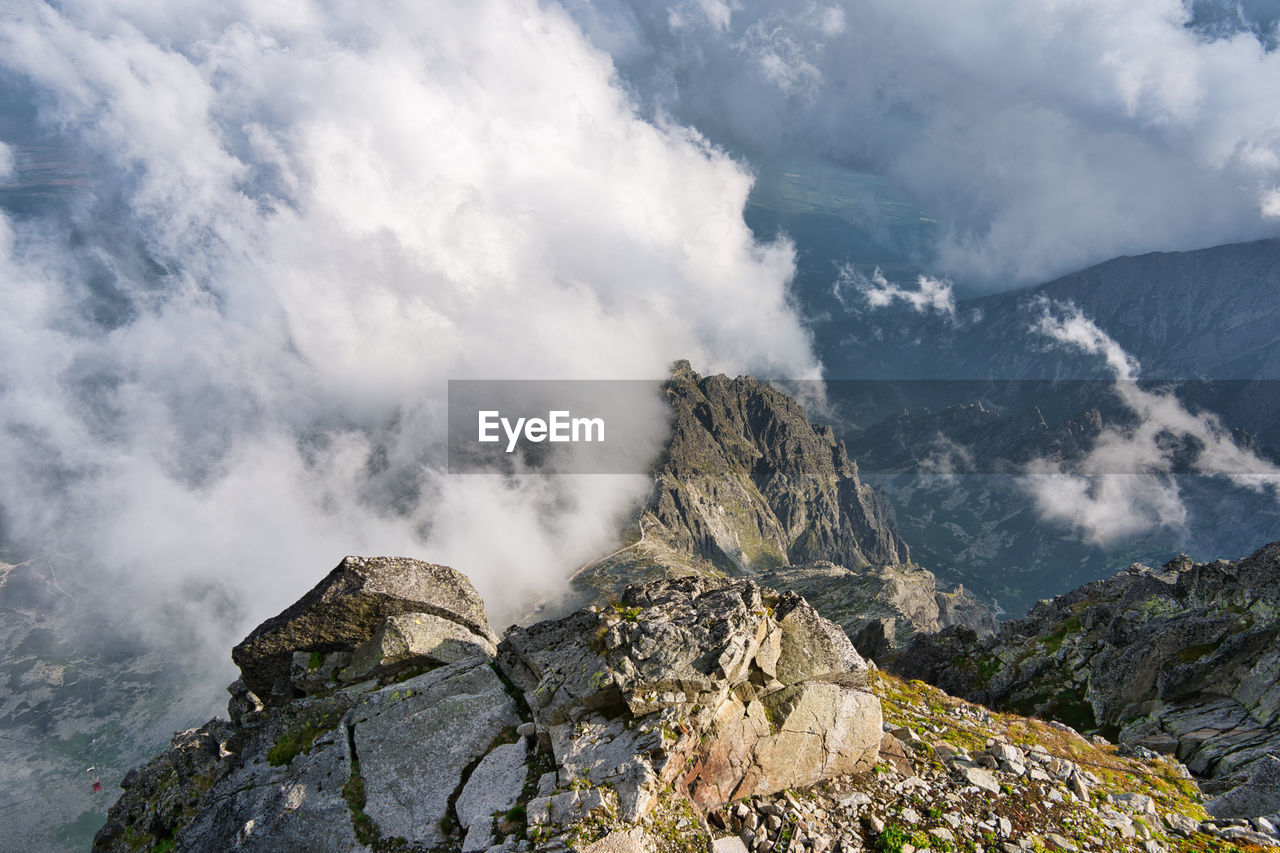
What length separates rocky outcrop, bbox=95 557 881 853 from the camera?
19.3 metres

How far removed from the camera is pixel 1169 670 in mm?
52281

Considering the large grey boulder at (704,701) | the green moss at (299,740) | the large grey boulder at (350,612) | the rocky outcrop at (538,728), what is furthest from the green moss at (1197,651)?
the green moss at (299,740)

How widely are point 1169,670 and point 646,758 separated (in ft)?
188

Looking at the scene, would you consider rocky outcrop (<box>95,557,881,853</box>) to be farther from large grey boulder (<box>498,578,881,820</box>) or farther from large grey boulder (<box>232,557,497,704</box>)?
large grey boulder (<box>232,557,497,704</box>)

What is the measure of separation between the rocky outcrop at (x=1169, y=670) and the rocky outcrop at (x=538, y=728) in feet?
79.6

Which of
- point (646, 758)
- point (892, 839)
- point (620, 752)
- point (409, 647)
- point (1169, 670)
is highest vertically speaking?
point (409, 647)

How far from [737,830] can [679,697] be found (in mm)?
4088

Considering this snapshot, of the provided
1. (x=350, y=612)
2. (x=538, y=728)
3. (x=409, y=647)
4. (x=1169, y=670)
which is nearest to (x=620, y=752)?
(x=538, y=728)

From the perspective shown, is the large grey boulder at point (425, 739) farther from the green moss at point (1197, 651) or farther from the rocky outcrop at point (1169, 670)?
the green moss at point (1197, 651)

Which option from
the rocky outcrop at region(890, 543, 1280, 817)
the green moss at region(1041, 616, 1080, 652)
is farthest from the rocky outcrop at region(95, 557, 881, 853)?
the green moss at region(1041, 616, 1080, 652)

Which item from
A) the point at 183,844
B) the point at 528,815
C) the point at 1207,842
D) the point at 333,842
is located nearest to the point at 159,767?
the point at 183,844

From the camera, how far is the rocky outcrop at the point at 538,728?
1934 centimetres

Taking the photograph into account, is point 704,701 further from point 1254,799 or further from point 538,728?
point 1254,799

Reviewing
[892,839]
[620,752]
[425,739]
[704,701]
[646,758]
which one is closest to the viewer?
[892,839]
